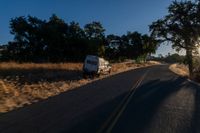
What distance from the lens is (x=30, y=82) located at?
1174 inches

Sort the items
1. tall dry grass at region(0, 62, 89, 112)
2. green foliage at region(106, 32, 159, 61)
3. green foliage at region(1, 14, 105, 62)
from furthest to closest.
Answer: green foliage at region(106, 32, 159, 61) → green foliage at region(1, 14, 105, 62) → tall dry grass at region(0, 62, 89, 112)

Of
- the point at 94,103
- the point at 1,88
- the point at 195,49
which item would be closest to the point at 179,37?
the point at 195,49

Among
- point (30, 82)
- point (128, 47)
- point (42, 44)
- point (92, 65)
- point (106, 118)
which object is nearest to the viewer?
point (106, 118)

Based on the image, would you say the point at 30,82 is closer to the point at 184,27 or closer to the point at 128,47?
the point at 184,27

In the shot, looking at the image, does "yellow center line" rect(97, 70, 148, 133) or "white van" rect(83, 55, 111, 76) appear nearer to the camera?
"yellow center line" rect(97, 70, 148, 133)

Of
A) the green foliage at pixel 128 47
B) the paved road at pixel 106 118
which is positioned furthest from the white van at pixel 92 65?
the green foliage at pixel 128 47

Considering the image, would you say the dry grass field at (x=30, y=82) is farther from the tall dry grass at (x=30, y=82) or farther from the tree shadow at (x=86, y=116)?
the tree shadow at (x=86, y=116)

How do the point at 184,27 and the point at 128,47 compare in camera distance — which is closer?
the point at 184,27

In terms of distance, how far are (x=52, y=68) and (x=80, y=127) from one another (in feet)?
116

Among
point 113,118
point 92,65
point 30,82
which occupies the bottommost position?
point 30,82

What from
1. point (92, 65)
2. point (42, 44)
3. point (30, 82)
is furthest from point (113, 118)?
point (42, 44)

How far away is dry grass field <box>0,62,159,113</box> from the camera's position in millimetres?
18089

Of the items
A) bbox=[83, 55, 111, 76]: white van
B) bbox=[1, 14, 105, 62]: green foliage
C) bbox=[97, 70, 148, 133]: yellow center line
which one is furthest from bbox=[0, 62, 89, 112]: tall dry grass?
bbox=[1, 14, 105, 62]: green foliage

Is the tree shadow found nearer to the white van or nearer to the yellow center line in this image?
the yellow center line
